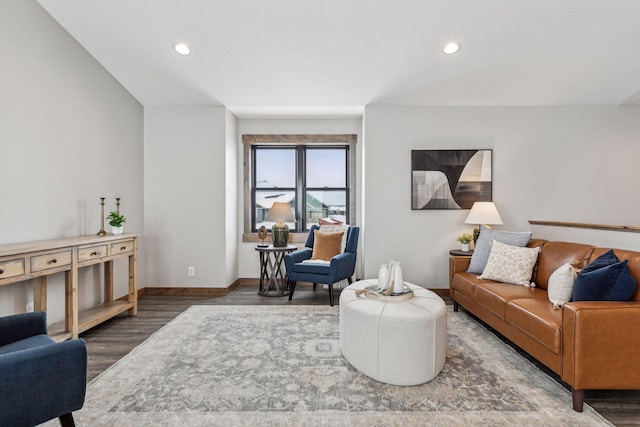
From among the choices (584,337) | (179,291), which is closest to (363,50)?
(584,337)

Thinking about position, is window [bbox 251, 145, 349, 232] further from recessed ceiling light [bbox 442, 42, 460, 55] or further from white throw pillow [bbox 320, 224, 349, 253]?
recessed ceiling light [bbox 442, 42, 460, 55]

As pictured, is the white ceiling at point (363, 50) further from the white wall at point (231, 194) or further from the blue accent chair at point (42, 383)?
the blue accent chair at point (42, 383)

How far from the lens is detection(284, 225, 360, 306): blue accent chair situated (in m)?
3.70

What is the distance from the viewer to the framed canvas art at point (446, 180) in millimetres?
4180

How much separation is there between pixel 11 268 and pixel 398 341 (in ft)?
8.57

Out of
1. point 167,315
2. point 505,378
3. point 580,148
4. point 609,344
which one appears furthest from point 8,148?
point 580,148

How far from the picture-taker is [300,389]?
1.98 m

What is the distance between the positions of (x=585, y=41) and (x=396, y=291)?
3.13m

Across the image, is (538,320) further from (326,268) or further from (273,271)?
(273,271)

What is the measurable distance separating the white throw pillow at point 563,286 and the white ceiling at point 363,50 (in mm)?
2260

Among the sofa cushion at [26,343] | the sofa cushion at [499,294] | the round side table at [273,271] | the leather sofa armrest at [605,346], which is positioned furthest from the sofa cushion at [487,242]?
the sofa cushion at [26,343]

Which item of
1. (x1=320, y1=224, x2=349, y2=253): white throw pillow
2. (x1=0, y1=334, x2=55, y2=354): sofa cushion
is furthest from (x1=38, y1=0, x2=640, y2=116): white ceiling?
(x1=0, y1=334, x2=55, y2=354): sofa cushion

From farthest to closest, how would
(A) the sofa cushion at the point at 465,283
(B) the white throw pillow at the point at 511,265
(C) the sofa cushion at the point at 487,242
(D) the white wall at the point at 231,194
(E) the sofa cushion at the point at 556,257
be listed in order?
(D) the white wall at the point at 231,194 < (C) the sofa cushion at the point at 487,242 < (A) the sofa cushion at the point at 465,283 < (B) the white throw pillow at the point at 511,265 < (E) the sofa cushion at the point at 556,257

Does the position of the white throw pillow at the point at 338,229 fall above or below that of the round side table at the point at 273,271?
above
